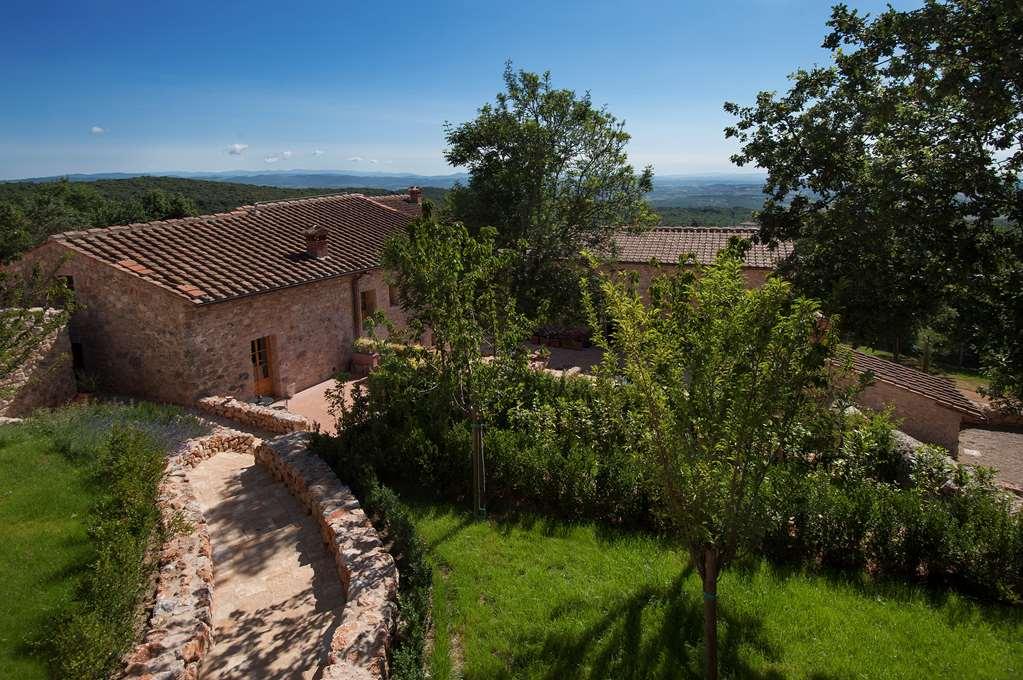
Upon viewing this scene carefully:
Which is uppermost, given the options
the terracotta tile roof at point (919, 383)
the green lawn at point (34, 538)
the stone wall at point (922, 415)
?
the green lawn at point (34, 538)

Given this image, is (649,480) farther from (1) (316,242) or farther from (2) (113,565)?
(1) (316,242)

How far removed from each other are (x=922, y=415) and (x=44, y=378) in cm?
2104

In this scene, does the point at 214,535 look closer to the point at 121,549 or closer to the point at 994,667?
the point at 121,549

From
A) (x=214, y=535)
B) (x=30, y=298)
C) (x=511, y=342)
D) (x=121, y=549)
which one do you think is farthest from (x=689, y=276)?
(x=30, y=298)

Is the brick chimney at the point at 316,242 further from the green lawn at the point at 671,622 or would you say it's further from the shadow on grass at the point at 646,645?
the shadow on grass at the point at 646,645

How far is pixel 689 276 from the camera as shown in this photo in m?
5.16

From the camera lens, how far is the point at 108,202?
49438 millimetres

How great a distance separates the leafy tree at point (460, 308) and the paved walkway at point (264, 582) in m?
2.55

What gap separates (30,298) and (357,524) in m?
6.30

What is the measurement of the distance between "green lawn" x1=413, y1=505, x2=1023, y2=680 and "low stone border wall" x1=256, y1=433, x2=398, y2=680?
660 mm

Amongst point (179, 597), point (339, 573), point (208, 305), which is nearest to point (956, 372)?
point (339, 573)

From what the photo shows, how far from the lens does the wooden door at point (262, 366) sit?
1519 centimetres

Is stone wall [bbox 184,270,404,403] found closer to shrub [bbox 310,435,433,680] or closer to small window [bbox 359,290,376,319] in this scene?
A: small window [bbox 359,290,376,319]

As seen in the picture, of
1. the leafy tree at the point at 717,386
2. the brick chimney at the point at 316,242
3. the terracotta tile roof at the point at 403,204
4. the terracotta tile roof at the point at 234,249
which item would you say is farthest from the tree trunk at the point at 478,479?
the terracotta tile roof at the point at 403,204
